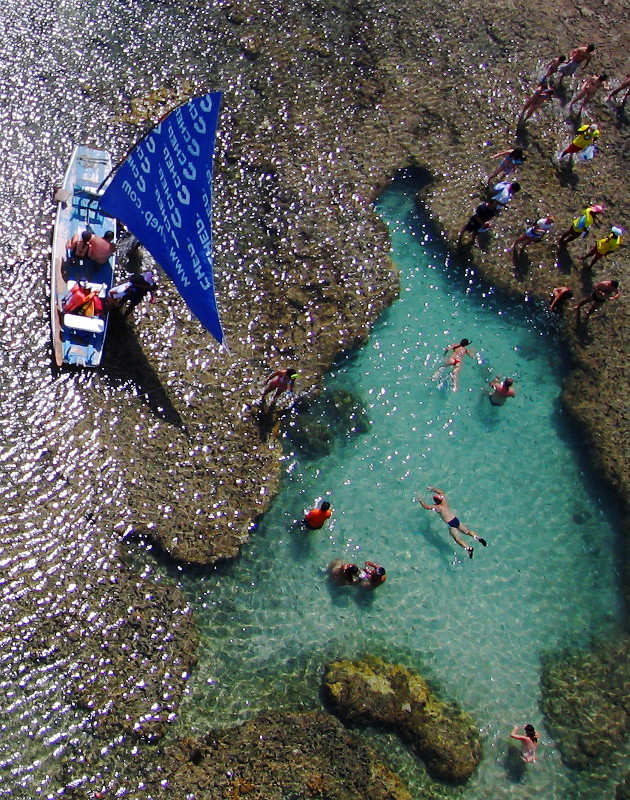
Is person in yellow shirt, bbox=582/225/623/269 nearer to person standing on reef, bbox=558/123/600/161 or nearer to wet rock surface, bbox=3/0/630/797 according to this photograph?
wet rock surface, bbox=3/0/630/797

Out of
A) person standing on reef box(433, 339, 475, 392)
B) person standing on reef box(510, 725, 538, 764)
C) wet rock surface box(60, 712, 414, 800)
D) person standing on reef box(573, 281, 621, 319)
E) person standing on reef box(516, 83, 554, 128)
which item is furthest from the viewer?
person standing on reef box(516, 83, 554, 128)

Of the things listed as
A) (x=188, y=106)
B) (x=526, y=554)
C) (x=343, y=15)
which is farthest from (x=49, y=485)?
(x=343, y=15)

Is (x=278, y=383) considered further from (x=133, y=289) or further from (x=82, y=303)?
(x=82, y=303)

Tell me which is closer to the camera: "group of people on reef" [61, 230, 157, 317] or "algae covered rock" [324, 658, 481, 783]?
"algae covered rock" [324, 658, 481, 783]

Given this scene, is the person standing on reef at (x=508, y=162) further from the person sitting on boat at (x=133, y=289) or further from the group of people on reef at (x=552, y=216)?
the person sitting on boat at (x=133, y=289)

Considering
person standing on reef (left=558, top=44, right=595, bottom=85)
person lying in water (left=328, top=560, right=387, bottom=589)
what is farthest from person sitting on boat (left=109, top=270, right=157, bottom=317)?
person standing on reef (left=558, top=44, right=595, bottom=85)

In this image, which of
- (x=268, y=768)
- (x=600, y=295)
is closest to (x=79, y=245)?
→ (x=268, y=768)

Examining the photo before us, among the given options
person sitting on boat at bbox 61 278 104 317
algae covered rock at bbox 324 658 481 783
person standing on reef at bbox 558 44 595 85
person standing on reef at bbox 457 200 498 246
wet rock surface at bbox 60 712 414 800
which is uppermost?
person standing on reef at bbox 558 44 595 85
